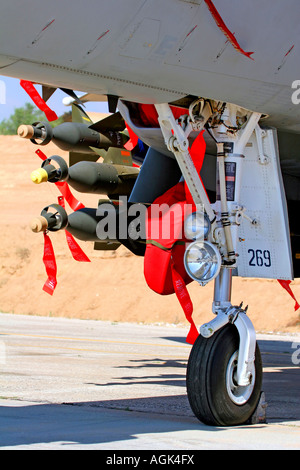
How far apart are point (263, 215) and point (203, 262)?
0.96 metres

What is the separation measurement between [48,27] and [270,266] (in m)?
3.17

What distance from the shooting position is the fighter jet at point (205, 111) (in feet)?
18.3

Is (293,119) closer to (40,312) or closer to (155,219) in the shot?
(155,219)

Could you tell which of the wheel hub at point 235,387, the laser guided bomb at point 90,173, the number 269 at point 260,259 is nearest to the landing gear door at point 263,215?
the number 269 at point 260,259

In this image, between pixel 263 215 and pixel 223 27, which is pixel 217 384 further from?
pixel 223 27

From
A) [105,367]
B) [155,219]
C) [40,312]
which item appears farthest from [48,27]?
[40,312]

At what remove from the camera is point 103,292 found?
97.5 ft

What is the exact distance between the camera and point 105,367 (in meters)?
11.1

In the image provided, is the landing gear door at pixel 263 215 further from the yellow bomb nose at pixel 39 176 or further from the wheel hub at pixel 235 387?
the yellow bomb nose at pixel 39 176

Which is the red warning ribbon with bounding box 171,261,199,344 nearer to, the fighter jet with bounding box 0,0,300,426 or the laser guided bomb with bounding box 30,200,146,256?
the fighter jet with bounding box 0,0,300,426

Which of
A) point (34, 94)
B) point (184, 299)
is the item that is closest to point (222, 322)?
point (184, 299)

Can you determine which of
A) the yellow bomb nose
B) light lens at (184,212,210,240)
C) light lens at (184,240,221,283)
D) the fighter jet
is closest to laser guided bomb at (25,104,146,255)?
the yellow bomb nose

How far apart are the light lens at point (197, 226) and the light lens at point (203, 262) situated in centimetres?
15

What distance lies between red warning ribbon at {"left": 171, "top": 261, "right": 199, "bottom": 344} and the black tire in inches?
20.7
